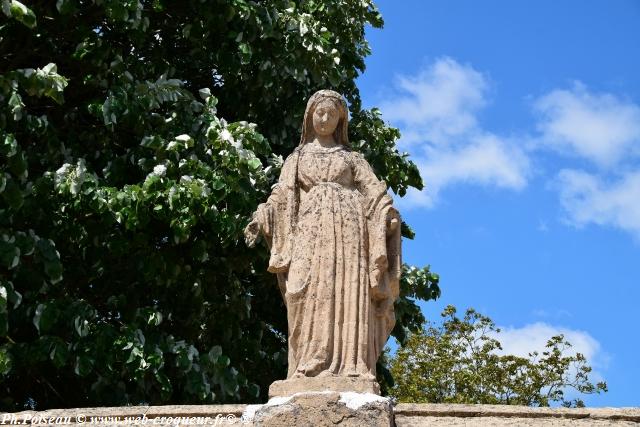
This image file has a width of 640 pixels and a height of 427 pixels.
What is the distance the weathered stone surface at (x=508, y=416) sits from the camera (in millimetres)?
7707

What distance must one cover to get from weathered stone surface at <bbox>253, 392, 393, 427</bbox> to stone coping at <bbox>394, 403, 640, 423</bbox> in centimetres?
64

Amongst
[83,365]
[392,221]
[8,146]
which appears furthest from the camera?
[83,365]

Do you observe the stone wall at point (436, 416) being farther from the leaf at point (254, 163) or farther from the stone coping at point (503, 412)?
the leaf at point (254, 163)

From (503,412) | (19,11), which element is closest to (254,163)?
(19,11)

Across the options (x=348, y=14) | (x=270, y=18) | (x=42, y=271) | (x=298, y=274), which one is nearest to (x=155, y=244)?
(x=42, y=271)

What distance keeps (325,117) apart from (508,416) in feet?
8.67

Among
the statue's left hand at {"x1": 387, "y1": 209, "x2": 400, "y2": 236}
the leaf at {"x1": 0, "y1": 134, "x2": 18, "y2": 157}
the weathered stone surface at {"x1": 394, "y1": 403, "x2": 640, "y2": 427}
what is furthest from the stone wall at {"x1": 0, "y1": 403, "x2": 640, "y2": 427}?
the leaf at {"x1": 0, "y1": 134, "x2": 18, "y2": 157}

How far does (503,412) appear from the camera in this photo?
7.76 m

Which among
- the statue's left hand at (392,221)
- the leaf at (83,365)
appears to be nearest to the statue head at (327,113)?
the statue's left hand at (392,221)

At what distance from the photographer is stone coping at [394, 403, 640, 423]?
25.4 ft

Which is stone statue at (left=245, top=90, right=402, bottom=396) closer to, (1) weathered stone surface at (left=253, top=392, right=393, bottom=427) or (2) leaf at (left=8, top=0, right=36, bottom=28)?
(1) weathered stone surface at (left=253, top=392, right=393, bottom=427)

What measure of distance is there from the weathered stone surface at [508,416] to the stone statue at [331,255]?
535mm

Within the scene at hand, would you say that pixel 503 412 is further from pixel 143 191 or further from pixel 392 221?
pixel 143 191

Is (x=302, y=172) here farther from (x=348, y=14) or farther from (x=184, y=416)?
(x=348, y=14)
